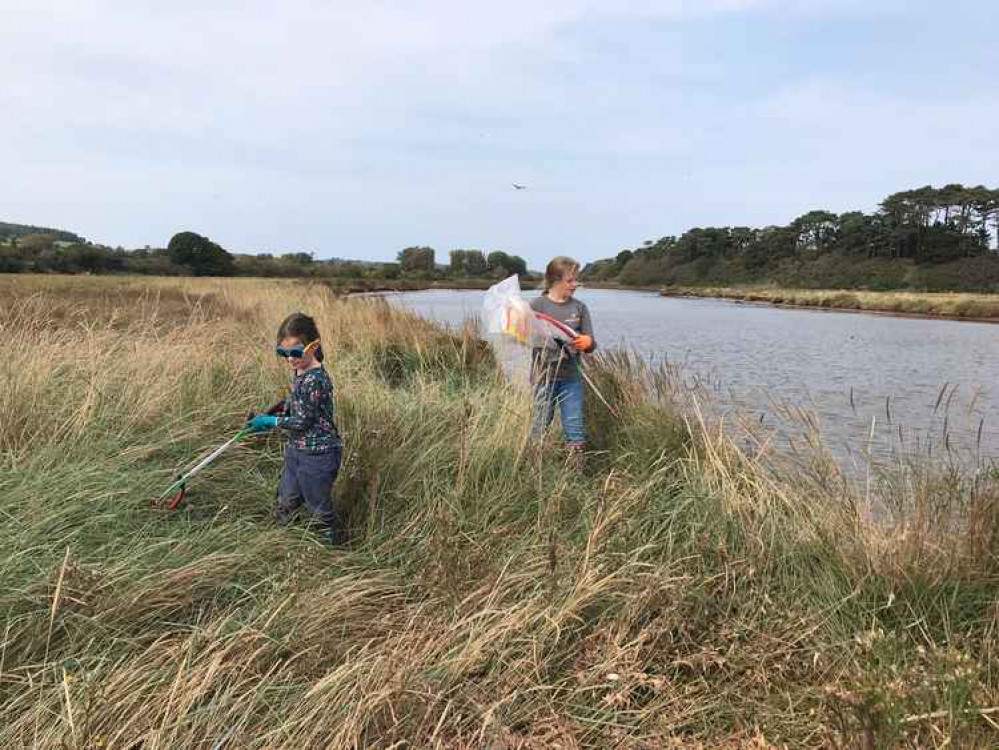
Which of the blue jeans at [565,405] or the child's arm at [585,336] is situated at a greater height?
the child's arm at [585,336]

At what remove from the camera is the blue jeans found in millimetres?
4480

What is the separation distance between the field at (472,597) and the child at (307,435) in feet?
0.65

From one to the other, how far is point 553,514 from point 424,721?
1288mm

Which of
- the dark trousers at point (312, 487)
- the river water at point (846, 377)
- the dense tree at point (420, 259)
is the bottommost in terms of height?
the river water at point (846, 377)

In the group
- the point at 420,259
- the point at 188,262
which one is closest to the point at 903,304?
the point at 420,259

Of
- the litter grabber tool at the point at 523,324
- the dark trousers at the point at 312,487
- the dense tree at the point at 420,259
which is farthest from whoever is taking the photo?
the dense tree at the point at 420,259

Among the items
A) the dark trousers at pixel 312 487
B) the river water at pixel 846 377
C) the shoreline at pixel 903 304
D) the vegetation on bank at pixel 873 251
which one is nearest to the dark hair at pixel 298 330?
the dark trousers at pixel 312 487

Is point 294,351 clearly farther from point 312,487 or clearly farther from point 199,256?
point 199,256

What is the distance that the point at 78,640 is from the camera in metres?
2.05

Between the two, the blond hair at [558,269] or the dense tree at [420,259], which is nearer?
the blond hair at [558,269]

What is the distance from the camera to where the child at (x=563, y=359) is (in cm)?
450

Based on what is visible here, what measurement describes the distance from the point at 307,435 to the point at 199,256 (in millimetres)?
66992

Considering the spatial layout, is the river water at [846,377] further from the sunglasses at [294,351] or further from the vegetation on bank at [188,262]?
the vegetation on bank at [188,262]

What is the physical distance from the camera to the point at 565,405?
468 cm
